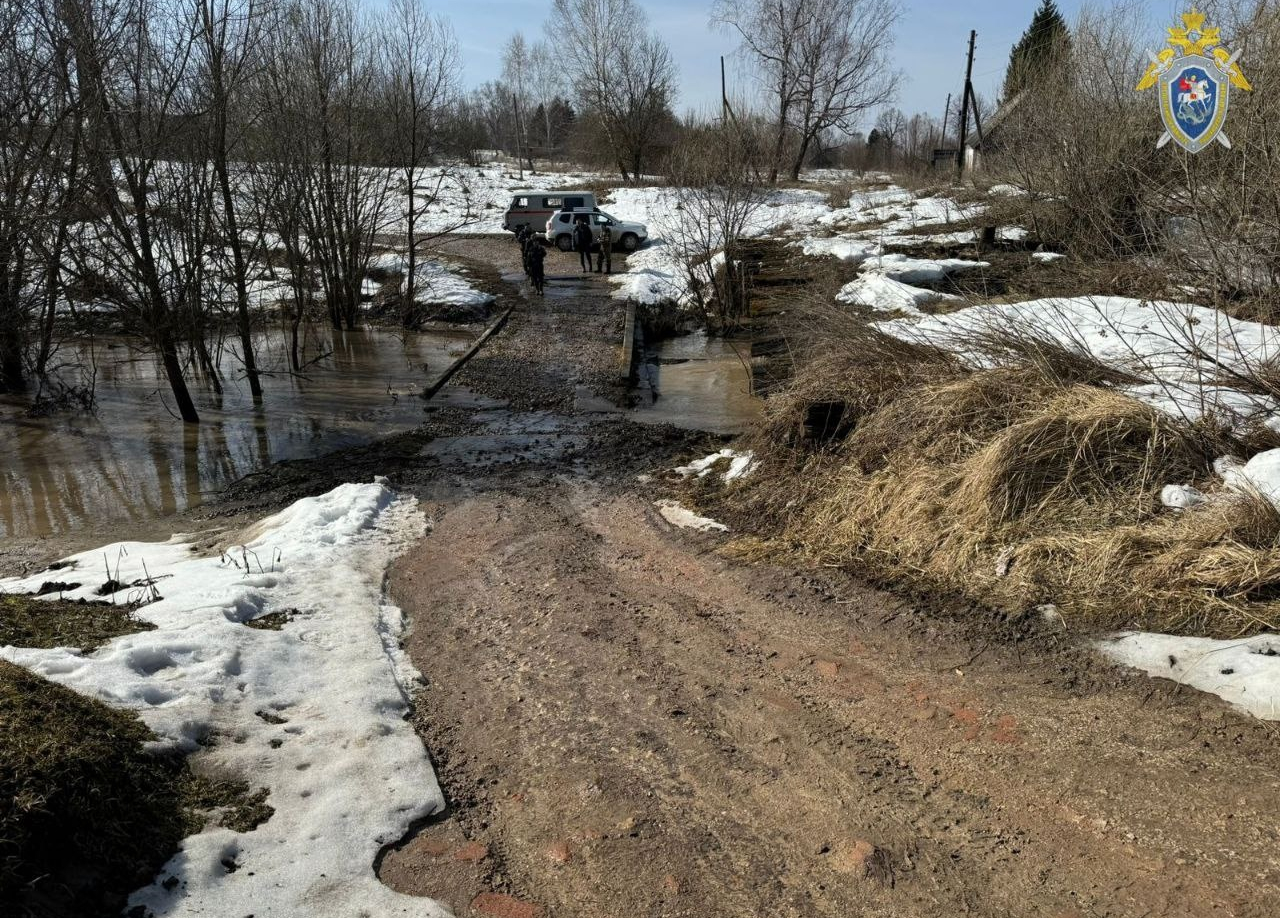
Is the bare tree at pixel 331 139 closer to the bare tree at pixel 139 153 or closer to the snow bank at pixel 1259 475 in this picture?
the bare tree at pixel 139 153

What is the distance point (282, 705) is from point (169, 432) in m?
9.35

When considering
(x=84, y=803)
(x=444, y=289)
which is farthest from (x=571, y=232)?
(x=84, y=803)

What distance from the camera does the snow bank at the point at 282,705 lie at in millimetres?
2971

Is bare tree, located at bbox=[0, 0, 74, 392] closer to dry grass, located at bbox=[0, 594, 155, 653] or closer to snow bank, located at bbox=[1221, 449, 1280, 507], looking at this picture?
dry grass, located at bbox=[0, 594, 155, 653]

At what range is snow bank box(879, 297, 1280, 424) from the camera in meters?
6.03

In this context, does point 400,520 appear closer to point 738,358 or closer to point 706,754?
point 706,754

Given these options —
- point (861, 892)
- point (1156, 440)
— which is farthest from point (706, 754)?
point (1156, 440)

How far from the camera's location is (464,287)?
2283 cm

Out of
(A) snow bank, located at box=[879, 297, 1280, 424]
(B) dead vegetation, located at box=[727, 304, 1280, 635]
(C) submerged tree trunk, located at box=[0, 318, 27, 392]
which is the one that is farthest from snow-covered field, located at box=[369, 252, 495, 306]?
(B) dead vegetation, located at box=[727, 304, 1280, 635]

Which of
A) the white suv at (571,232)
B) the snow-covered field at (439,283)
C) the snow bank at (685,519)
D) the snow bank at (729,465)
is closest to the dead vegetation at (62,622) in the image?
the snow bank at (685,519)

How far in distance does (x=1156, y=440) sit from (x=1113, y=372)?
4.15ft

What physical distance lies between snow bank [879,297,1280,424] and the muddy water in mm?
7662

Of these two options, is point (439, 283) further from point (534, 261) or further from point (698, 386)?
point (698, 386)

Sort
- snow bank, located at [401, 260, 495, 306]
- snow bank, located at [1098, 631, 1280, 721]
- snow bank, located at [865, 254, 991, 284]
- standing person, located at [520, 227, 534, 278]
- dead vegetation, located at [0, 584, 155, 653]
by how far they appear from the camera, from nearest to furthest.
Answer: snow bank, located at [1098, 631, 1280, 721] → dead vegetation, located at [0, 584, 155, 653] → snow bank, located at [865, 254, 991, 284] → snow bank, located at [401, 260, 495, 306] → standing person, located at [520, 227, 534, 278]
